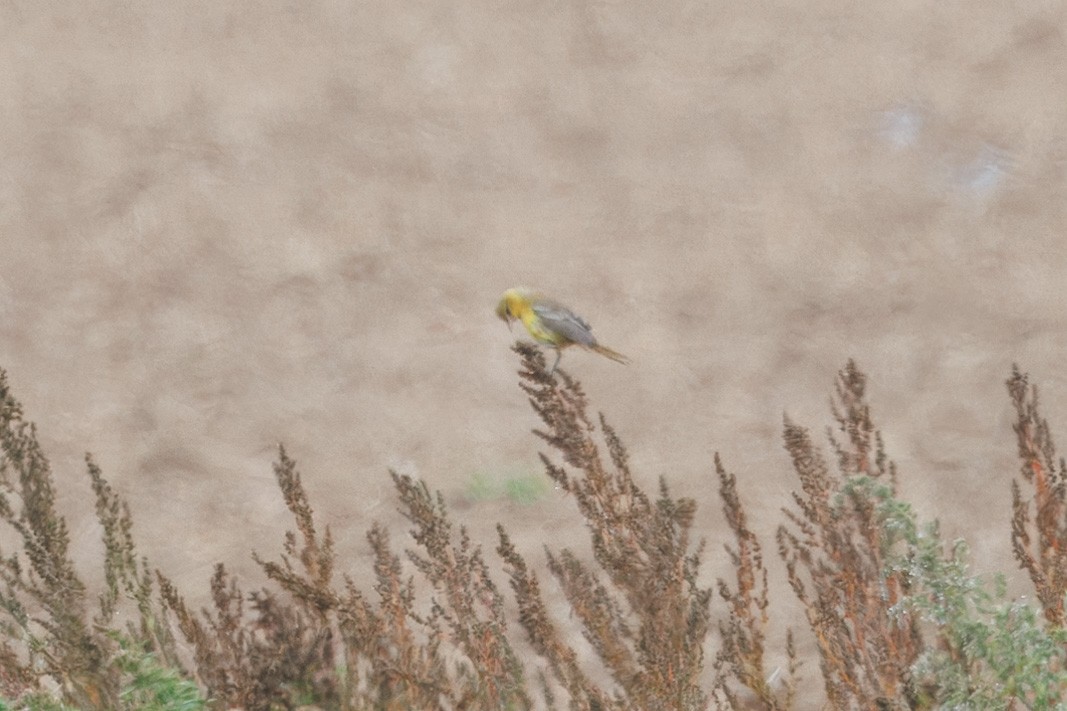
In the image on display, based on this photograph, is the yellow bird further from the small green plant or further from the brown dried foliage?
the small green plant

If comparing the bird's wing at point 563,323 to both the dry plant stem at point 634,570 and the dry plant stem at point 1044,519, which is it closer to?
the dry plant stem at point 634,570

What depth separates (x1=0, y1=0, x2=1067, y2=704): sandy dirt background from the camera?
5328 millimetres

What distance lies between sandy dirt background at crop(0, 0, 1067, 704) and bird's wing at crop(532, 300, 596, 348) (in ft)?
5.52

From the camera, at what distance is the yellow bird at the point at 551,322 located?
3.51m

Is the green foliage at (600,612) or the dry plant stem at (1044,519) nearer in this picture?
the green foliage at (600,612)

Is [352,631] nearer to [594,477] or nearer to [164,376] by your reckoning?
[594,477]

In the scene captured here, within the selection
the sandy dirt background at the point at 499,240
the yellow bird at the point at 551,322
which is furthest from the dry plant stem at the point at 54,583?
the sandy dirt background at the point at 499,240

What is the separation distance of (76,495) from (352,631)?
110 inches

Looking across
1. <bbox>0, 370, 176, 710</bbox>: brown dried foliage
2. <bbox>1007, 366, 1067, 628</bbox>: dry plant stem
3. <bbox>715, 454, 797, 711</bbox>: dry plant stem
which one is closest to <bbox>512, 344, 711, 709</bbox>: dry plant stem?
<bbox>715, 454, 797, 711</bbox>: dry plant stem

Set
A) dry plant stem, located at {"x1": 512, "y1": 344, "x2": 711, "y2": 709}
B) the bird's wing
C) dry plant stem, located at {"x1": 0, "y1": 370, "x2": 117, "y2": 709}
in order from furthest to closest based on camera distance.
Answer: the bird's wing, dry plant stem, located at {"x1": 512, "y1": 344, "x2": 711, "y2": 709}, dry plant stem, located at {"x1": 0, "y1": 370, "x2": 117, "y2": 709}

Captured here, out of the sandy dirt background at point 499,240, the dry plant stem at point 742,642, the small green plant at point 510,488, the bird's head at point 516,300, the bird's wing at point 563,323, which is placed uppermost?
the sandy dirt background at point 499,240

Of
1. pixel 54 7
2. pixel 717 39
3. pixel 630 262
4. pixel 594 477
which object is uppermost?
pixel 54 7

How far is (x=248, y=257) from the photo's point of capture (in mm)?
5859

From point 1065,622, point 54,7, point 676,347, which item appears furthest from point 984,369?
point 54,7
